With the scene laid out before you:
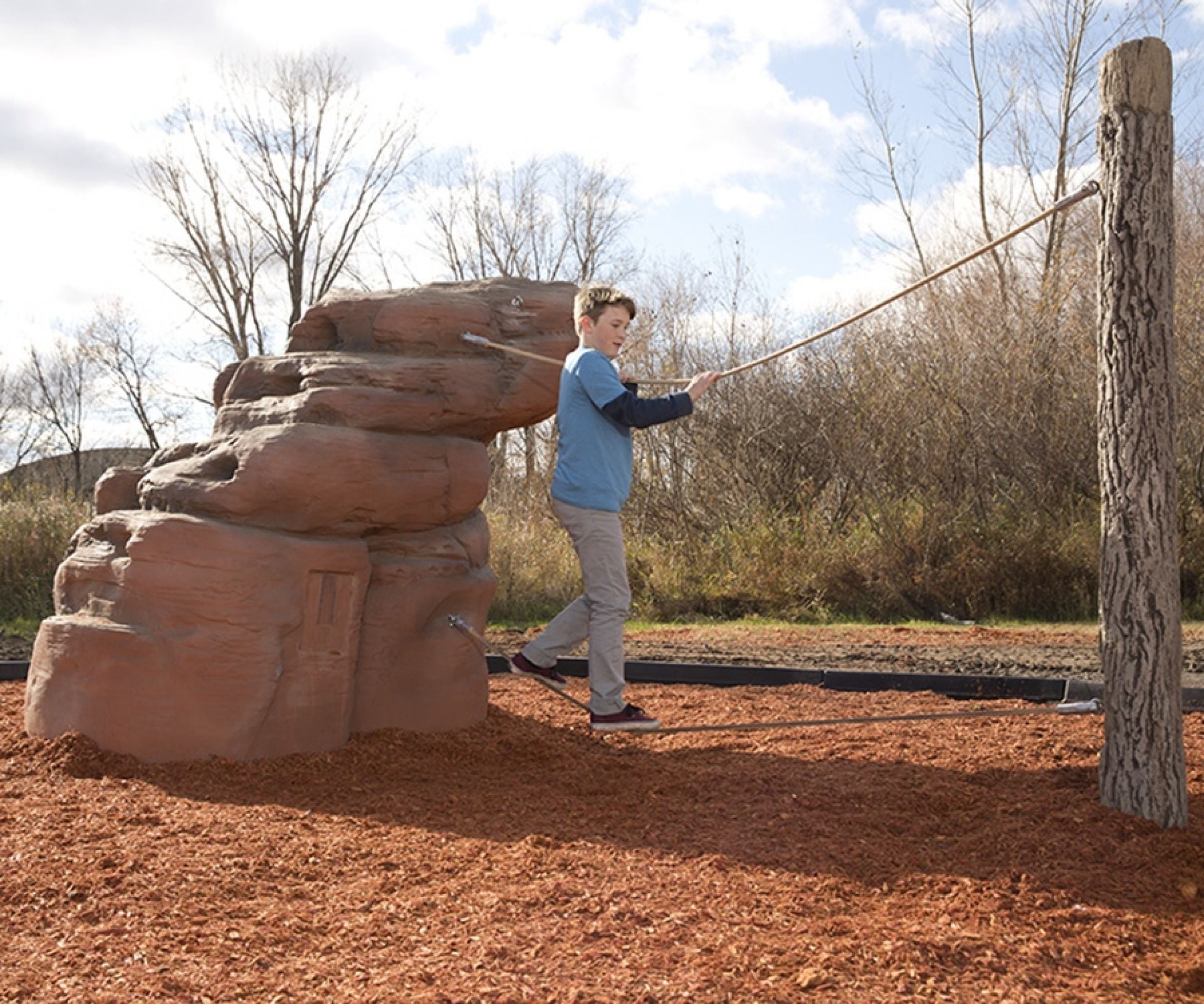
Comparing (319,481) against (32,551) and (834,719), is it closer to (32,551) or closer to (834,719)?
(834,719)

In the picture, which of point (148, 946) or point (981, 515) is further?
point (981, 515)

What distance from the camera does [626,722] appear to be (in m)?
5.22

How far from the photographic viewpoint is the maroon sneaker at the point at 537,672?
550cm

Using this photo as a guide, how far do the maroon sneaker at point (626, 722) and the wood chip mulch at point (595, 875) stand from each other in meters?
0.18

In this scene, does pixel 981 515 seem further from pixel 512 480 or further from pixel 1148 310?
pixel 1148 310

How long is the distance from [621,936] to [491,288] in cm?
351

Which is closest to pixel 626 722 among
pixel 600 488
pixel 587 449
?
pixel 600 488

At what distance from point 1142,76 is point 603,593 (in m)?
2.85

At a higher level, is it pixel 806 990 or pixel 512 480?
pixel 512 480

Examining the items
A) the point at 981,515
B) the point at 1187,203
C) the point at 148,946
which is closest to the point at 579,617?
the point at 148,946

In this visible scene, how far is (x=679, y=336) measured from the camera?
17953mm

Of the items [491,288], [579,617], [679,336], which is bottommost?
[579,617]

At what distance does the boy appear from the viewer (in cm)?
518

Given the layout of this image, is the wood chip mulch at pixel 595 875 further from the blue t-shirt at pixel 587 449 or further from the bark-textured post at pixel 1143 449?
the blue t-shirt at pixel 587 449
